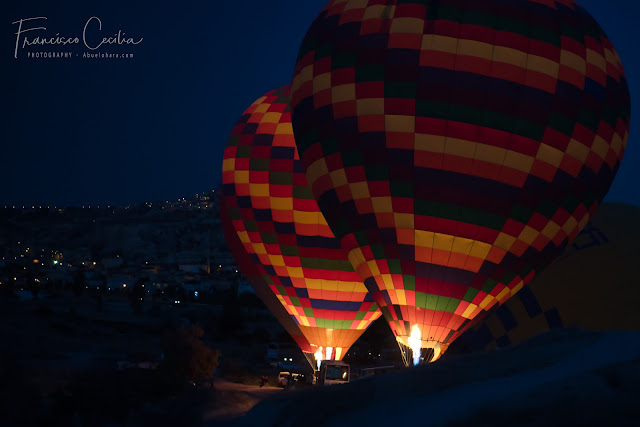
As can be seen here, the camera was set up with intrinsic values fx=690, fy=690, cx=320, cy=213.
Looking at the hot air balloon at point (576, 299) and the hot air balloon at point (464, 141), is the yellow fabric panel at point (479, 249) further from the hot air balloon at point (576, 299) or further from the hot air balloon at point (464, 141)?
the hot air balloon at point (576, 299)

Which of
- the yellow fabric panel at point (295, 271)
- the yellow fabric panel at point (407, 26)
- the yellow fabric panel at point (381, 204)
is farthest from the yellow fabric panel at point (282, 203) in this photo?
the yellow fabric panel at point (407, 26)

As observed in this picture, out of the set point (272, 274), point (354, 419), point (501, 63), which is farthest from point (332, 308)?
point (354, 419)

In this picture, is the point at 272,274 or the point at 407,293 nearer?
the point at 407,293

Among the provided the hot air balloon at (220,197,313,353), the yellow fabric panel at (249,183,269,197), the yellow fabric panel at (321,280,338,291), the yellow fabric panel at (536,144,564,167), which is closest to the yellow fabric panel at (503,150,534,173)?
the yellow fabric panel at (536,144,564,167)

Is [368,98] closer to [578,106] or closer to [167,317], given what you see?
[578,106]

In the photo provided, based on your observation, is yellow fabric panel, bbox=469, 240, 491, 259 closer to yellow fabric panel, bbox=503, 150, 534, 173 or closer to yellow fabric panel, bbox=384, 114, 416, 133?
yellow fabric panel, bbox=503, 150, 534, 173

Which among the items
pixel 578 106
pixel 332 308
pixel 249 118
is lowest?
pixel 332 308
